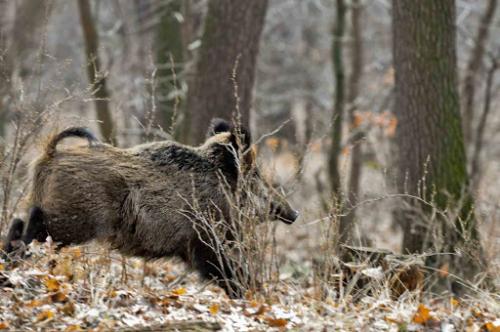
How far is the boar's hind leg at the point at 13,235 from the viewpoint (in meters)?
7.03

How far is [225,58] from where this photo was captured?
10.2 m

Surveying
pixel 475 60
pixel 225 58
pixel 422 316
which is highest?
pixel 475 60

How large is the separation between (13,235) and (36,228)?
305mm

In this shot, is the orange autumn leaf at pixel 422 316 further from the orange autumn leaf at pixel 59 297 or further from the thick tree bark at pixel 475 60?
the thick tree bark at pixel 475 60

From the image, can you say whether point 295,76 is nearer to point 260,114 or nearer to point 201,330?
point 260,114

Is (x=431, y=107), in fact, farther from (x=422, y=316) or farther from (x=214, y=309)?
(x=214, y=309)

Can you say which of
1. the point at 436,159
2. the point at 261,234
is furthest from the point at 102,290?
the point at 436,159

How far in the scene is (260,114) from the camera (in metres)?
20.6

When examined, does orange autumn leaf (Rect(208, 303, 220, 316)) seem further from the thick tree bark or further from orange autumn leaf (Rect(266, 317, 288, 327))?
the thick tree bark

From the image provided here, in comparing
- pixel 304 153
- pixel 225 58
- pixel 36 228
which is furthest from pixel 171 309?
pixel 225 58

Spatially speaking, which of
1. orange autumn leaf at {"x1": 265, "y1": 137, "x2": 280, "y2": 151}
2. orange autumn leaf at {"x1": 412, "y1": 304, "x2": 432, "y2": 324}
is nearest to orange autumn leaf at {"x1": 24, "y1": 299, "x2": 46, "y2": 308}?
orange autumn leaf at {"x1": 265, "y1": 137, "x2": 280, "y2": 151}

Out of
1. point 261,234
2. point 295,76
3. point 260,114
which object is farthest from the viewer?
point 295,76

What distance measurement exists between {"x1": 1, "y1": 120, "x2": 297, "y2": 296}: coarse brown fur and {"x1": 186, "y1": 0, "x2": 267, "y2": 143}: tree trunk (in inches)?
89.2

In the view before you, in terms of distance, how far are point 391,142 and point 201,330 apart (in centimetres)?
1219
